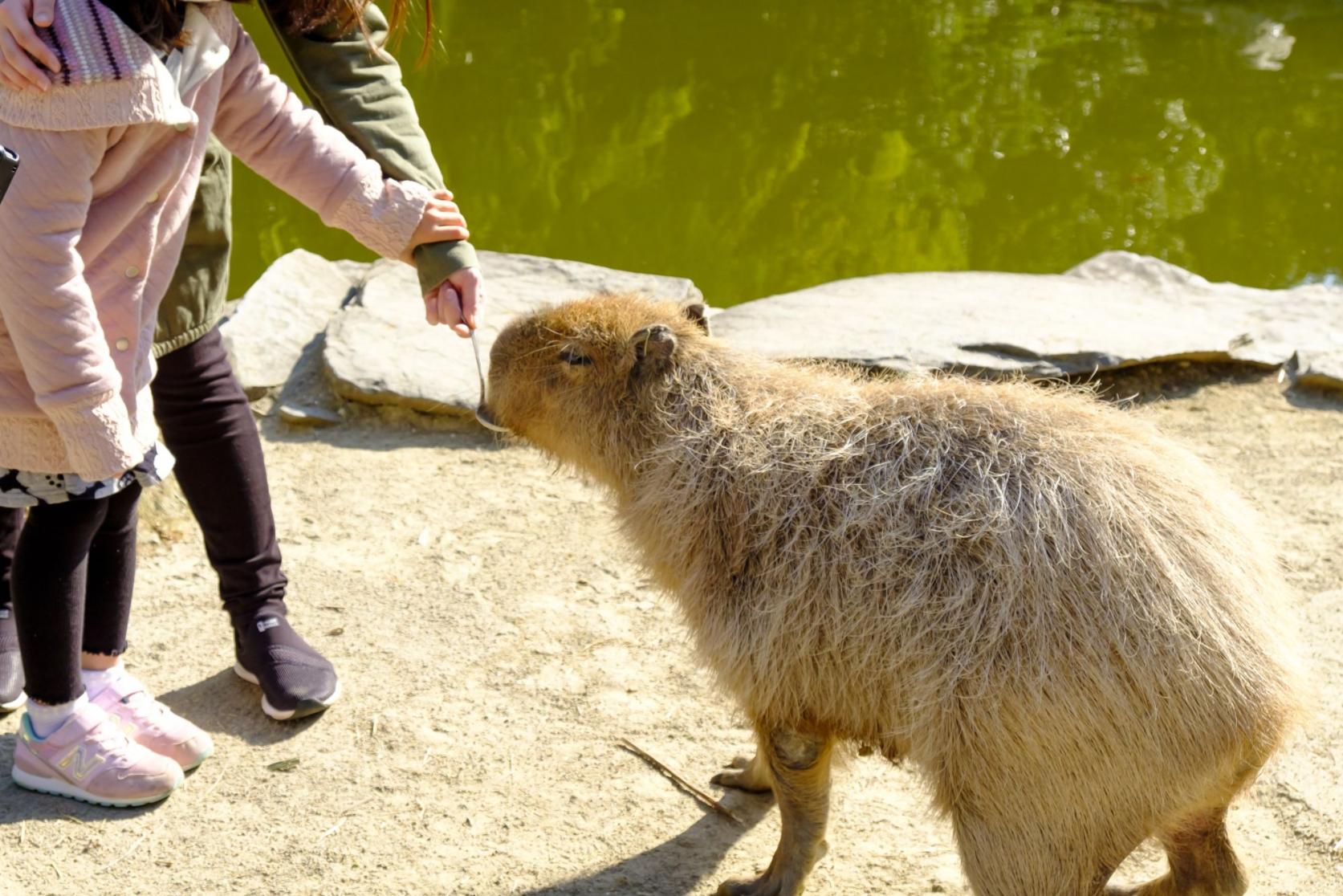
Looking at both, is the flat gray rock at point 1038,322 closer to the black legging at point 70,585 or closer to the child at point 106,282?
the child at point 106,282

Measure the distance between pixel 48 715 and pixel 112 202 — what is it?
1128mm

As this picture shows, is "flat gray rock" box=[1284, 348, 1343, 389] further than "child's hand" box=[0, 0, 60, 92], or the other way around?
"flat gray rock" box=[1284, 348, 1343, 389]

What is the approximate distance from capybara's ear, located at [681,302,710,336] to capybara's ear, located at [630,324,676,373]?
0.14 metres

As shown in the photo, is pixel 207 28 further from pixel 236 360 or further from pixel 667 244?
pixel 667 244

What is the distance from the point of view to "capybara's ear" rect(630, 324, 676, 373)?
271cm

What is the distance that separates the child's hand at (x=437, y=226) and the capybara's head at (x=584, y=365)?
0.24m

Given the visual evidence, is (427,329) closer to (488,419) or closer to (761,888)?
(488,419)

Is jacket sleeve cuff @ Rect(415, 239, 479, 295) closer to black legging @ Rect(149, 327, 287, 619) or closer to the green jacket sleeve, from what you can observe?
the green jacket sleeve

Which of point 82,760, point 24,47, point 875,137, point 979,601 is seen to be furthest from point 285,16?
point 875,137

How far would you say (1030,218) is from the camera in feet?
25.0

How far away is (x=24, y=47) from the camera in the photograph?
218 centimetres

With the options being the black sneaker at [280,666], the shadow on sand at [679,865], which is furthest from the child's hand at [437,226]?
the shadow on sand at [679,865]

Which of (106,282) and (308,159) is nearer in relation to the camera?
(106,282)

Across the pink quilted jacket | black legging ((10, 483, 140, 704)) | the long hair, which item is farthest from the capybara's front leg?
the long hair
